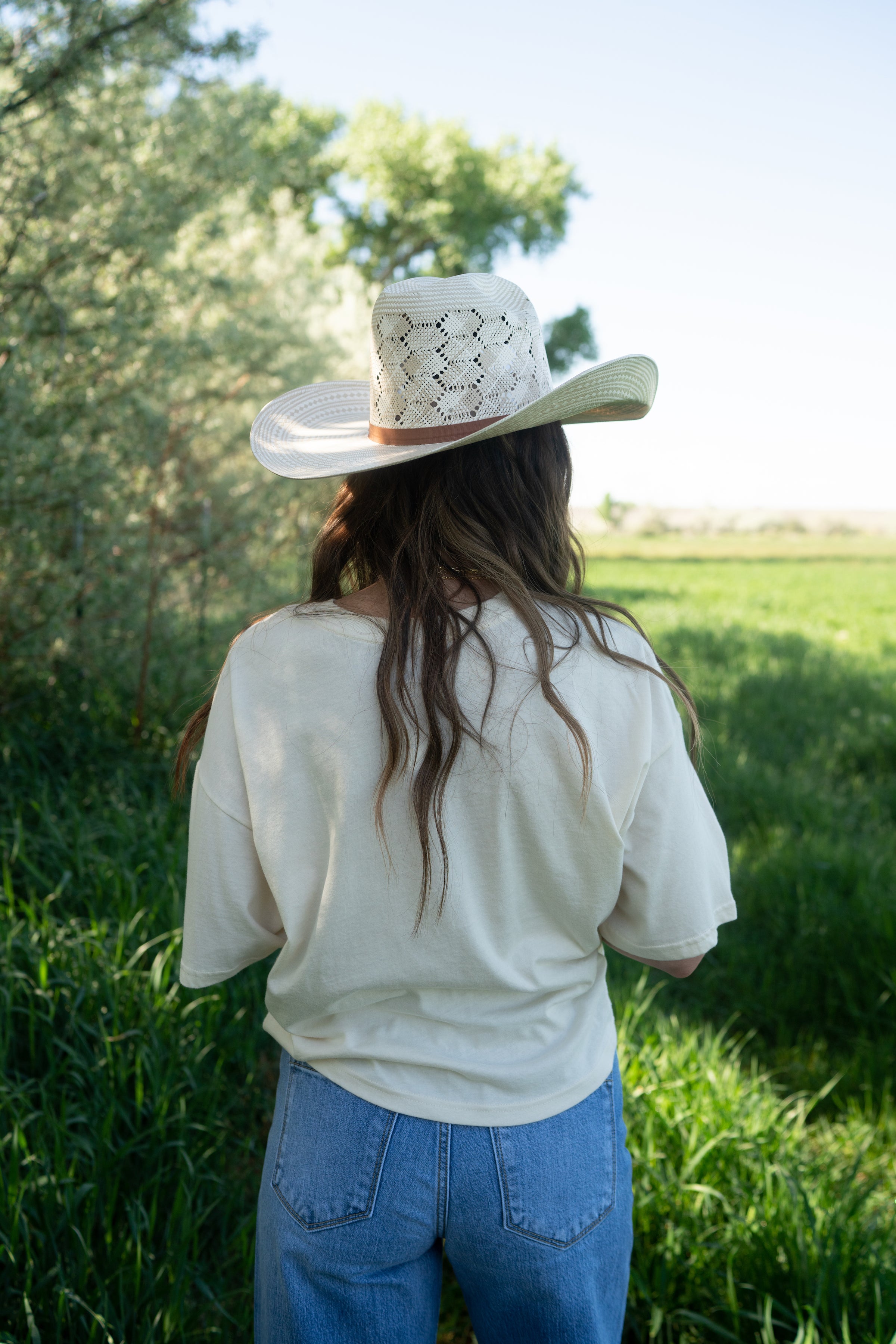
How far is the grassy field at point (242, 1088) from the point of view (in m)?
2.04

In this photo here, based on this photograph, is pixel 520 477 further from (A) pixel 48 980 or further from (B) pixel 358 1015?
(A) pixel 48 980

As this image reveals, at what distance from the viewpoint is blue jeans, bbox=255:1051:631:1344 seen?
1207mm

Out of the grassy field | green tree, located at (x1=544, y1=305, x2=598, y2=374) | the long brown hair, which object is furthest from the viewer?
green tree, located at (x1=544, y1=305, x2=598, y2=374)

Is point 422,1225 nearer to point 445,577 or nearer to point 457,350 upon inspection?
point 445,577

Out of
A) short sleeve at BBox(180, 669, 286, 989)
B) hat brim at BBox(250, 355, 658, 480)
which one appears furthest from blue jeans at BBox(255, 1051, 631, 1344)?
hat brim at BBox(250, 355, 658, 480)

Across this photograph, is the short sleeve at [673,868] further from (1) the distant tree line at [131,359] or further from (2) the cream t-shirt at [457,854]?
(1) the distant tree line at [131,359]

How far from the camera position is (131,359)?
4473mm

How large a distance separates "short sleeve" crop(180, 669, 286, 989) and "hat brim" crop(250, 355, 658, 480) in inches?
15.9

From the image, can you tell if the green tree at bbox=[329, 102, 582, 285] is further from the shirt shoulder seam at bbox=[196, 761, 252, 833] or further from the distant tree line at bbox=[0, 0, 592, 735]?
the shirt shoulder seam at bbox=[196, 761, 252, 833]

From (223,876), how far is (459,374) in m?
0.81

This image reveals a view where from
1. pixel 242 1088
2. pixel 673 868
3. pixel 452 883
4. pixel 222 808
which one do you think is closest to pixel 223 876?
pixel 222 808

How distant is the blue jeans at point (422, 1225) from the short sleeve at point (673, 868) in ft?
0.91

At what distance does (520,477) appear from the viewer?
134 centimetres

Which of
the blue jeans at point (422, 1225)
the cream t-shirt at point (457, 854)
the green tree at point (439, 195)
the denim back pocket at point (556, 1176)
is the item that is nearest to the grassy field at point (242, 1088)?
the blue jeans at point (422, 1225)
